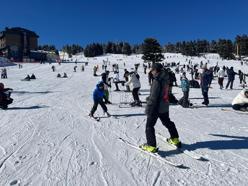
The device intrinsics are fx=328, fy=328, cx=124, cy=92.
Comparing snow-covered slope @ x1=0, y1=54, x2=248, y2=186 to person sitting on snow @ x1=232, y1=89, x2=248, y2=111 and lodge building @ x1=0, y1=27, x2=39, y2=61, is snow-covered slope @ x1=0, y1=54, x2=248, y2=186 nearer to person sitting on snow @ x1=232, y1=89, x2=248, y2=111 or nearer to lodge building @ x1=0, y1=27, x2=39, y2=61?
person sitting on snow @ x1=232, y1=89, x2=248, y2=111

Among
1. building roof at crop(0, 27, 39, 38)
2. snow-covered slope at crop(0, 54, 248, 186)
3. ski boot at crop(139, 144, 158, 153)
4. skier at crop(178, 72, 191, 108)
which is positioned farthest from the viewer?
building roof at crop(0, 27, 39, 38)

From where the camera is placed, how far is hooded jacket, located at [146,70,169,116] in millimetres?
6422

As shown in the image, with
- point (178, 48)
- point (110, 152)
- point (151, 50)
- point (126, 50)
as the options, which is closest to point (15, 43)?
point (151, 50)

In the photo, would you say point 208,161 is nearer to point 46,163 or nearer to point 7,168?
point 46,163

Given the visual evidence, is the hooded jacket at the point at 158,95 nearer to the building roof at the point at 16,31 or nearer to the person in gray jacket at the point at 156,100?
the person in gray jacket at the point at 156,100

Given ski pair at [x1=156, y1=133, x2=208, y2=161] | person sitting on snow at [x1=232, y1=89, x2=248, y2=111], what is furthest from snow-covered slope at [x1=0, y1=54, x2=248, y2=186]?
person sitting on snow at [x1=232, y1=89, x2=248, y2=111]

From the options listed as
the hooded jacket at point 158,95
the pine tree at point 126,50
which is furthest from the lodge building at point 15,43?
the hooded jacket at point 158,95

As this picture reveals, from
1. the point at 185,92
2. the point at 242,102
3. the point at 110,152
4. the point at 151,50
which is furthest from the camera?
the point at 151,50

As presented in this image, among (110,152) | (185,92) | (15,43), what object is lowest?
(110,152)

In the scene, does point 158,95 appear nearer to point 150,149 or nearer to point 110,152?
point 150,149

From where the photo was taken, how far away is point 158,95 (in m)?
6.43

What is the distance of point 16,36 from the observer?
99750mm

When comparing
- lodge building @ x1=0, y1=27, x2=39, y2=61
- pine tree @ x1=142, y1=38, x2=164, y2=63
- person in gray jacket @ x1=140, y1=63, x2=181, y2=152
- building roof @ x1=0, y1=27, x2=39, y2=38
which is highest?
building roof @ x1=0, y1=27, x2=39, y2=38

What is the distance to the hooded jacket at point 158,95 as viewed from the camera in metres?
6.42
